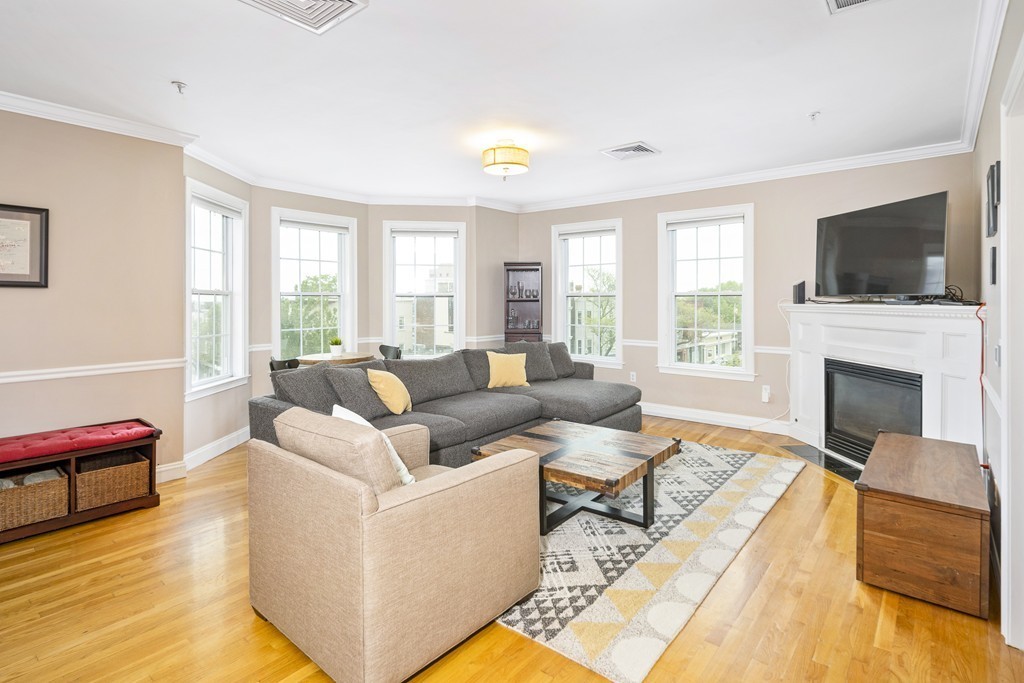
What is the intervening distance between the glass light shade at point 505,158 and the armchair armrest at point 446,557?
2.53 metres

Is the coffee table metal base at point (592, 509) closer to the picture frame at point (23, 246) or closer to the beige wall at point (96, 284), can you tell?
the beige wall at point (96, 284)

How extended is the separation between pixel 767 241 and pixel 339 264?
4.54 m

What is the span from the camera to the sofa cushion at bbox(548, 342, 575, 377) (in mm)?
5535

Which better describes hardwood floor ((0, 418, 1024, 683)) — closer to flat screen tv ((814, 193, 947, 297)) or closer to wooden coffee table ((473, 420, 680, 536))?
wooden coffee table ((473, 420, 680, 536))

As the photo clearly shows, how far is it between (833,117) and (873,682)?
3.42 metres

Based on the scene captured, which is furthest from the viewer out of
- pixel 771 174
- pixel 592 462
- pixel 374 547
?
pixel 771 174

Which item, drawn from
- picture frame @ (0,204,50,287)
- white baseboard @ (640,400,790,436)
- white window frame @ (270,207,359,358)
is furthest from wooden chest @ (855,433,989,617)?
white window frame @ (270,207,359,358)

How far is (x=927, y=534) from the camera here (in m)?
2.26

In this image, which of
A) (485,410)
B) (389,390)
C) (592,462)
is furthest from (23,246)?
(592,462)

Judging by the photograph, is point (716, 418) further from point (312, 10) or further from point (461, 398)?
point (312, 10)

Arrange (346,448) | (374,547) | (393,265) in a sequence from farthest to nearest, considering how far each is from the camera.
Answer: (393,265) < (346,448) < (374,547)

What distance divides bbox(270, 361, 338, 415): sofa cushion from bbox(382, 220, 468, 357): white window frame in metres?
2.58

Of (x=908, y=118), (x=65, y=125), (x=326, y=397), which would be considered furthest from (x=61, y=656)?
(x=908, y=118)

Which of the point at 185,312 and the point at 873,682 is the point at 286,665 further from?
the point at 185,312
